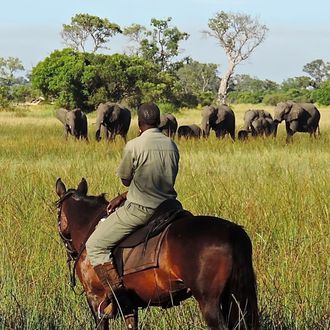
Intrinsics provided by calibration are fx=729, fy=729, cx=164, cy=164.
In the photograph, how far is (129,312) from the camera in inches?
162

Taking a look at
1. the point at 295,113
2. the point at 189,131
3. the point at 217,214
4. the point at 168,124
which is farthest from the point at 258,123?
the point at 217,214

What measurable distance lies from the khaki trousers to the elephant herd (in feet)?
62.8

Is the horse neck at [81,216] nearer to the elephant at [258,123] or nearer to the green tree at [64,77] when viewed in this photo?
the elephant at [258,123]

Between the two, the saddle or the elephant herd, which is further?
the elephant herd

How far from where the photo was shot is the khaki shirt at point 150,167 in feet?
13.0

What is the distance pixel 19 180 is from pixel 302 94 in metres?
65.9

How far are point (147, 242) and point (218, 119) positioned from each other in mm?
21967

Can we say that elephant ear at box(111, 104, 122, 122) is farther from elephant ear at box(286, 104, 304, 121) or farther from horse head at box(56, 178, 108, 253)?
horse head at box(56, 178, 108, 253)

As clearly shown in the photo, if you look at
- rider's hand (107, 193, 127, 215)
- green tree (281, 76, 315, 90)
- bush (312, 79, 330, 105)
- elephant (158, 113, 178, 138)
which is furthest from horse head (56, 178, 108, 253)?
green tree (281, 76, 315, 90)

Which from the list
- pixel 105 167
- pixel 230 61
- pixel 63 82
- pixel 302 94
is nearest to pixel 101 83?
pixel 63 82

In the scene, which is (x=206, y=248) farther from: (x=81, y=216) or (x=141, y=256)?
(x=81, y=216)

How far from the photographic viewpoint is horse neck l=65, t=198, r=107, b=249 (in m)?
4.37

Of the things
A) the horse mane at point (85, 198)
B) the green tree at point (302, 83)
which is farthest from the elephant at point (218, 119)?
the green tree at point (302, 83)

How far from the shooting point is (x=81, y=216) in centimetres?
441
